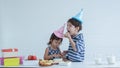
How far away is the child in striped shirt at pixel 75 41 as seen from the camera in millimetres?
1858

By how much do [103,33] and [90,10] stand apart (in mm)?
271

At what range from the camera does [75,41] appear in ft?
6.27

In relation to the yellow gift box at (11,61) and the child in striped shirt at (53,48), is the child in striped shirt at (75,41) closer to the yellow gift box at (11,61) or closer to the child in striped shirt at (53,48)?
the child in striped shirt at (53,48)

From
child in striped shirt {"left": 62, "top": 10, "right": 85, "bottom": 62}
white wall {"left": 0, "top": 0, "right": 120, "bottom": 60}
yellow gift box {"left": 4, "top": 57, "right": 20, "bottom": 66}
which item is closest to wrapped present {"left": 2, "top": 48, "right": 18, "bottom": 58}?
yellow gift box {"left": 4, "top": 57, "right": 20, "bottom": 66}

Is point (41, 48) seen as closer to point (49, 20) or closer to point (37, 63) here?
point (49, 20)

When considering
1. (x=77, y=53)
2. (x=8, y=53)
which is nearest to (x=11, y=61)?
(x=8, y=53)

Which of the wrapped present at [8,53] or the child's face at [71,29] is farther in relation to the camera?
the child's face at [71,29]

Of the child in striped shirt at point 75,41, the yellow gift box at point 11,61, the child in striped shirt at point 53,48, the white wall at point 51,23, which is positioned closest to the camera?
the yellow gift box at point 11,61

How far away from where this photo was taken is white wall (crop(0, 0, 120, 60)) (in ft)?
8.09

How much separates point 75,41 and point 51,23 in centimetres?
66

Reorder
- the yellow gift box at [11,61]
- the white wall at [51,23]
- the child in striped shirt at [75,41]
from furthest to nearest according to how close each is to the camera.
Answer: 1. the white wall at [51,23]
2. the child in striped shirt at [75,41]
3. the yellow gift box at [11,61]

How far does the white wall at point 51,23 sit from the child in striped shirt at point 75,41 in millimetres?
544

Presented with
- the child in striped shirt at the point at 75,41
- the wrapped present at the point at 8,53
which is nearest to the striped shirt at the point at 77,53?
the child in striped shirt at the point at 75,41

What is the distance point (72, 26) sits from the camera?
1930 millimetres
